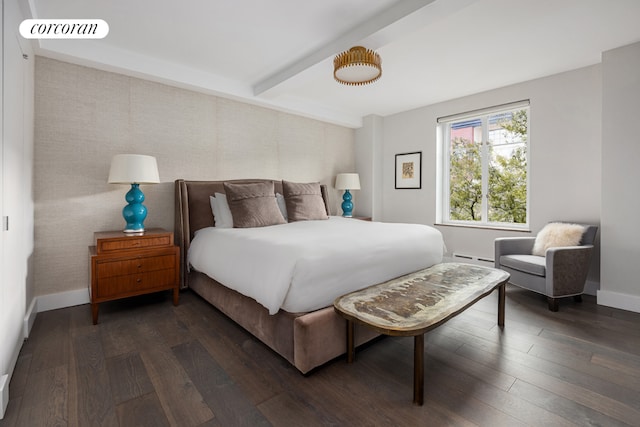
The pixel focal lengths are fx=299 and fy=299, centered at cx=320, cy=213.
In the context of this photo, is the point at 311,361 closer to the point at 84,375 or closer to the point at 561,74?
the point at 84,375

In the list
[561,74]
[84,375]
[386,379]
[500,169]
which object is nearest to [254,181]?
[84,375]

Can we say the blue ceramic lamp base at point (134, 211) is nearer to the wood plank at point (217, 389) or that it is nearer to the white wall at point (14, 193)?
the white wall at point (14, 193)

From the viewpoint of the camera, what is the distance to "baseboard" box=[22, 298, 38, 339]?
2.21 m

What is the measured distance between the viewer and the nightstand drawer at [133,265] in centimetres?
254

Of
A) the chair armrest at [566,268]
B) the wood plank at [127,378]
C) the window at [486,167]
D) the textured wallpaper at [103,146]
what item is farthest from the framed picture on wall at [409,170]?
the wood plank at [127,378]

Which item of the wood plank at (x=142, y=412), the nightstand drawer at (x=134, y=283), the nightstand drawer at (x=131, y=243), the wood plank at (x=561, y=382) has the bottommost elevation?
the wood plank at (x=142, y=412)

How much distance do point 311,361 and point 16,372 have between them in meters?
A: 1.77

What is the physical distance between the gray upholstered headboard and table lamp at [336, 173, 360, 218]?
2.10 m

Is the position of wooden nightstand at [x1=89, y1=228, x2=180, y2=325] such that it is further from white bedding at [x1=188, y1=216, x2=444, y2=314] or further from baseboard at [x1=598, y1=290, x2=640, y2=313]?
baseboard at [x1=598, y1=290, x2=640, y2=313]

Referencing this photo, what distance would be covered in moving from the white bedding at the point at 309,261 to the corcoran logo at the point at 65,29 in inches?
80.1

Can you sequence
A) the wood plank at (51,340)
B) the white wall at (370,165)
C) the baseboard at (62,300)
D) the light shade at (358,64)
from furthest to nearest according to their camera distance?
the white wall at (370,165)
the baseboard at (62,300)
the light shade at (358,64)
the wood plank at (51,340)

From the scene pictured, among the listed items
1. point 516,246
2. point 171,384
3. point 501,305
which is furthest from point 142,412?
point 516,246

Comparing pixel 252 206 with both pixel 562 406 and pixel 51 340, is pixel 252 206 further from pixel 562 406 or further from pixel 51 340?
pixel 562 406

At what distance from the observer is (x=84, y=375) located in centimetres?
180
